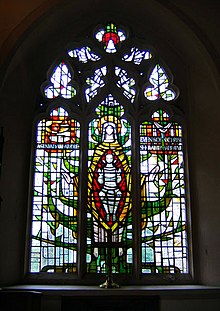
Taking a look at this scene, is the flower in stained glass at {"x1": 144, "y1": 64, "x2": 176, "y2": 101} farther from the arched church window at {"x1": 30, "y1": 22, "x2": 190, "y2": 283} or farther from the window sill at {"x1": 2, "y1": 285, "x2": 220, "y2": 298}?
the window sill at {"x1": 2, "y1": 285, "x2": 220, "y2": 298}

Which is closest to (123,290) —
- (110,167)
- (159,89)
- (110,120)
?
(110,167)

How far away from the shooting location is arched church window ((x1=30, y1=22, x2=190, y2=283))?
5.97 meters

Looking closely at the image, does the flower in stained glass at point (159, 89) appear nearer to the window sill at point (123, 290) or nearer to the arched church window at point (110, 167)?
the arched church window at point (110, 167)

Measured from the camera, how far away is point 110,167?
637 centimetres

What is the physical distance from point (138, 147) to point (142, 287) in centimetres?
188

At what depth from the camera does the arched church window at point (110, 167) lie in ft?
19.6

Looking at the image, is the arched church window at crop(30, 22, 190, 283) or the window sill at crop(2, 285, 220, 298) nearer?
the window sill at crop(2, 285, 220, 298)

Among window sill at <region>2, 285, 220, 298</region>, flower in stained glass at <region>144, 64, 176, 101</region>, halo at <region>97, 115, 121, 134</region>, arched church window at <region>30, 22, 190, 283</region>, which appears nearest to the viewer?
window sill at <region>2, 285, 220, 298</region>

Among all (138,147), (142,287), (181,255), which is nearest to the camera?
(142,287)

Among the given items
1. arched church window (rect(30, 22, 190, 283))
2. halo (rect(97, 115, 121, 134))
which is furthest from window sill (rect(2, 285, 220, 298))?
halo (rect(97, 115, 121, 134))

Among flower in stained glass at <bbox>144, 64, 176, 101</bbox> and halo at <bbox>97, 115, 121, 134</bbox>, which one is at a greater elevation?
flower in stained glass at <bbox>144, 64, 176, 101</bbox>
